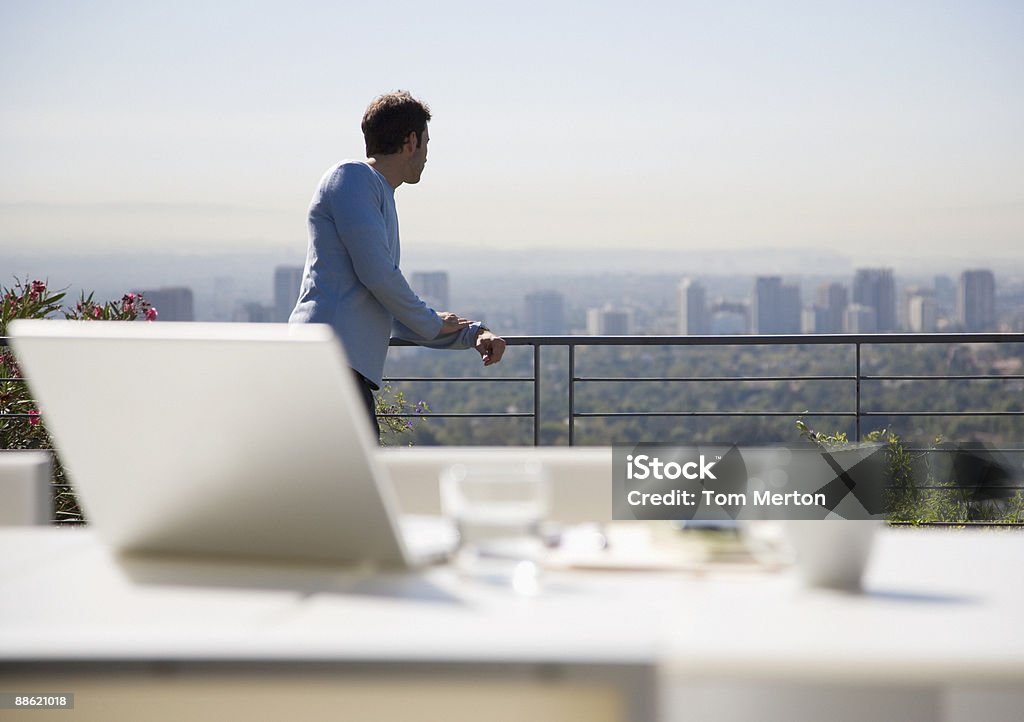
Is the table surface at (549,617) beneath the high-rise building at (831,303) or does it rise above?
beneath

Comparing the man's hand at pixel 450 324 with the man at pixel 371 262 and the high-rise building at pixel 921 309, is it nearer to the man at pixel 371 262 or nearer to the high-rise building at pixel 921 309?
the man at pixel 371 262

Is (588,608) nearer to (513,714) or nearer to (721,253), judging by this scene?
(513,714)

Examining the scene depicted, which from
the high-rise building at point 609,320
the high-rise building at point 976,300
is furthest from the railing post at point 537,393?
the high-rise building at point 609,320

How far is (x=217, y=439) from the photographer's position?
958 millimetres

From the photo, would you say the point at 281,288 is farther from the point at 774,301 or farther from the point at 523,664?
the point at 523,664

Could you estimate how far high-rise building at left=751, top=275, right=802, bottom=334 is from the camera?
19469 millimetres

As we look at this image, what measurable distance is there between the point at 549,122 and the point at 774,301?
5.15 m

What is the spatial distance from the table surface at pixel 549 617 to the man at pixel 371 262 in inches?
50.4

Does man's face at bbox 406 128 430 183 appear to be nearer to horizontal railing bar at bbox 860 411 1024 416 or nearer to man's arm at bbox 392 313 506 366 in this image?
man's arm at bbox 392 313 506 366

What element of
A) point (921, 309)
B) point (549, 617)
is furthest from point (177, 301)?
point (549, 617)

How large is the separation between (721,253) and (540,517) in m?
19.6

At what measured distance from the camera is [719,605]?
0.85 m

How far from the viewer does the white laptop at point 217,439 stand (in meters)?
0.88

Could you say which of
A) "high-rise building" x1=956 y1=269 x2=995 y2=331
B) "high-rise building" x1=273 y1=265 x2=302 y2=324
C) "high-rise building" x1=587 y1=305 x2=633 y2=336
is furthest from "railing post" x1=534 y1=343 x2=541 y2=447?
"high-rise building" x1=587 y1=305 x2=633 y2=336
